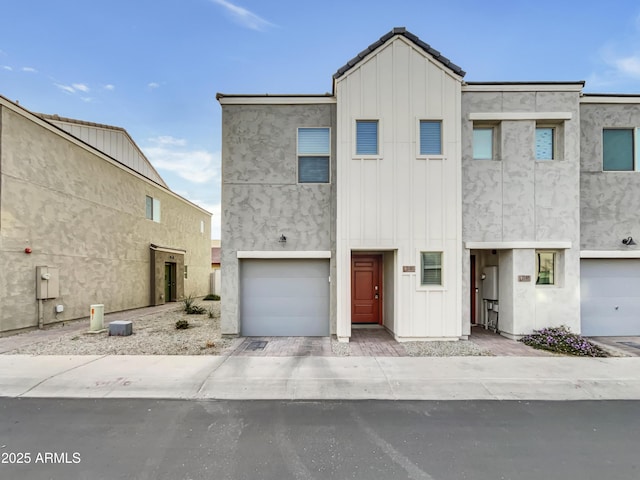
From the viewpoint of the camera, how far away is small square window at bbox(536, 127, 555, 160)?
815 centimetres

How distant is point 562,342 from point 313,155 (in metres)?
7.71

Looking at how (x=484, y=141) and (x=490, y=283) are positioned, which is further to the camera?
(x=490, y=283)

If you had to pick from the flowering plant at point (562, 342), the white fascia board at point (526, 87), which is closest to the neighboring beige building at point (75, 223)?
the white fascia board at point (526, 87)

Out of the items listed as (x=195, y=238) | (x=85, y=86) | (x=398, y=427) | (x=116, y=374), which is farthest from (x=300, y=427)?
(x=195, y=238)

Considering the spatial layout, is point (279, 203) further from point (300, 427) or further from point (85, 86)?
point (85, 86)

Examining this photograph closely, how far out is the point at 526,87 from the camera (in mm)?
7891

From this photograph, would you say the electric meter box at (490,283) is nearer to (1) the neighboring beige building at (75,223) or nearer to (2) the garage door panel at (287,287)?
(2) the garage door panel at (287,287)

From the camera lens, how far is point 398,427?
12.7 ft

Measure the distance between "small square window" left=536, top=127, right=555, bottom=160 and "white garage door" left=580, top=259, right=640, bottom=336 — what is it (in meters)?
3.12

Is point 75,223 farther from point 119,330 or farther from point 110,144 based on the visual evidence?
point 119,330

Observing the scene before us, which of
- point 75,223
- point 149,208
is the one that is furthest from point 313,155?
point 149,208

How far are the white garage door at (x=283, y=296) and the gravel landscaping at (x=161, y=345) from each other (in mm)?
779

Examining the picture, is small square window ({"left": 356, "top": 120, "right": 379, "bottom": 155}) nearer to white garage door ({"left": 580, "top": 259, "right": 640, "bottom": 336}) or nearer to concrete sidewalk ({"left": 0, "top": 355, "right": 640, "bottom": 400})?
concrete sidewalk ({"left": 0, "top": 355, "right": 640, "bottom": 400})

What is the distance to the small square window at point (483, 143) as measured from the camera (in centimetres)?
820
